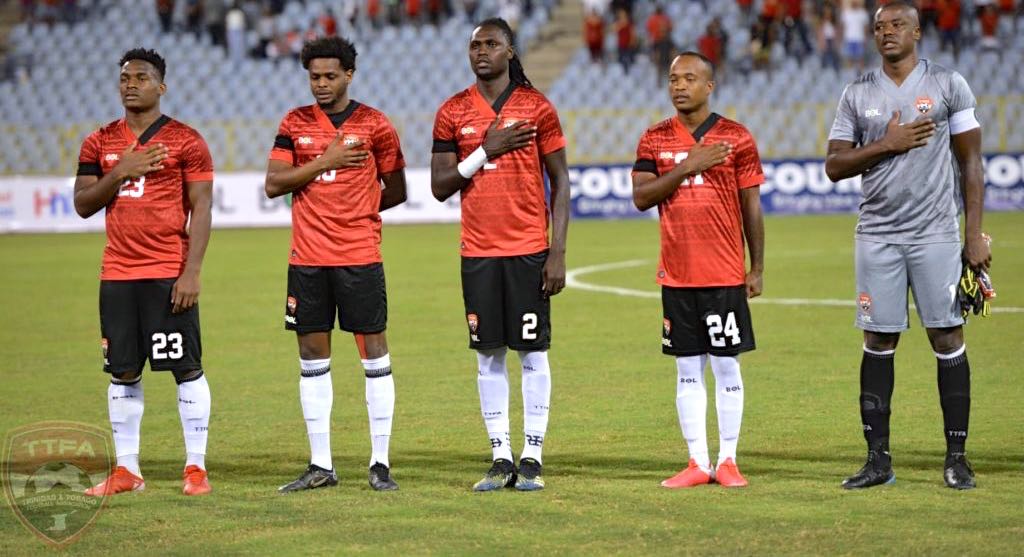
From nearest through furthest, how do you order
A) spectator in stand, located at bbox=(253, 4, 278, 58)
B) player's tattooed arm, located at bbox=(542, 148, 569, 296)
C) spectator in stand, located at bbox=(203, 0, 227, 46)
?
→ player's tattooed arm, located at bbox=(542, 148, 569, 296) → spectator in stand, located at bbox=(253, 4, 278, 58) → spectator in stand, located at bbox=(203, 0, 227, 46)

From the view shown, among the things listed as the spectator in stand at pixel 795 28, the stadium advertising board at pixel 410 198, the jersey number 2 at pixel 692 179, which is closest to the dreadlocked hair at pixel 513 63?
the jersey number 2 at pixel 692 179

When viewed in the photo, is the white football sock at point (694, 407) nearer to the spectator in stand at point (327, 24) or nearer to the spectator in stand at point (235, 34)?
the spectator in stand at point (327, 24)

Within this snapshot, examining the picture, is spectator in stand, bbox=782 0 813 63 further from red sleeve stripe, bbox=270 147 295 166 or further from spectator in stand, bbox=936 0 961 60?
red sleeve stripe, bbox=270 147 295 166

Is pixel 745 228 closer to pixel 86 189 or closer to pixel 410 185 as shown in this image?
pixel 86 189

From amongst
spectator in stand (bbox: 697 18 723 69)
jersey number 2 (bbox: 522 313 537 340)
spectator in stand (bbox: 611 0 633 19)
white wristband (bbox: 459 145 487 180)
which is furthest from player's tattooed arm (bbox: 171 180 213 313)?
spectator in stand (bbox: 611 0 633 19)

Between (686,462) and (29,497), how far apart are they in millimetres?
3235

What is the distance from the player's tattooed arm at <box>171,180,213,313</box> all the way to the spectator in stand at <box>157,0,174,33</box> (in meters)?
29.3

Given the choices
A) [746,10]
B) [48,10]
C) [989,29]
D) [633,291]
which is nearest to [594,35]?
[746,10]

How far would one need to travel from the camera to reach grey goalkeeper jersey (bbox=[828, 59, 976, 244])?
6.96 m

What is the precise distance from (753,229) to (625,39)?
85.7ft

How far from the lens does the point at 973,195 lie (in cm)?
695

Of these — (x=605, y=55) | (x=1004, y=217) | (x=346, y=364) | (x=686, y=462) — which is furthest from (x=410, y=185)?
(x=686, y=462)

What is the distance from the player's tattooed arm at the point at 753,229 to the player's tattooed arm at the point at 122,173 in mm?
2798

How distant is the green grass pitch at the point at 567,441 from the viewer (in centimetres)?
614
